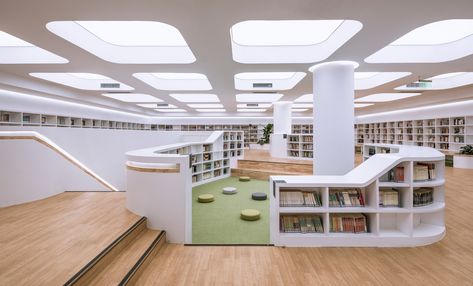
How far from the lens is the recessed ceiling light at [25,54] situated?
5410 millimetres

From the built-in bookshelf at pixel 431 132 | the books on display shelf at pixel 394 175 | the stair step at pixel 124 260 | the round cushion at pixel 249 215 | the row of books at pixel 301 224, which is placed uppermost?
the built-in bookshelf at pixel 431 132

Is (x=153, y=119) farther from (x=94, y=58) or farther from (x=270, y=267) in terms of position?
(x=270, y=267)

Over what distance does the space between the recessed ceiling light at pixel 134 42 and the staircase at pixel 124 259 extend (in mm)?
3466

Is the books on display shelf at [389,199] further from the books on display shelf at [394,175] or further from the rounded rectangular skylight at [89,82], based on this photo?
the rounded rectangular skylight at [89,82]

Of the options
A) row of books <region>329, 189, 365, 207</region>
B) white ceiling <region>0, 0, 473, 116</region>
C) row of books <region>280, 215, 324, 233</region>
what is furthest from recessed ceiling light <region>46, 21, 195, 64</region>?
row of books <region>329, 189, 365, 207</region>

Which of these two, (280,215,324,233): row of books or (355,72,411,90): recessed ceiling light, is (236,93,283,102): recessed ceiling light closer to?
(355,72,411,90): recessed ceiling light

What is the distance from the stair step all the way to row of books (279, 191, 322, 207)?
2027 mm

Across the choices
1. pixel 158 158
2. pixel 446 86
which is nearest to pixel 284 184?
pixel 158 158

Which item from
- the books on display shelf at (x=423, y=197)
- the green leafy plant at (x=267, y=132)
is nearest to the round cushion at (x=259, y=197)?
the books on display shelf at (x=423, y=197)

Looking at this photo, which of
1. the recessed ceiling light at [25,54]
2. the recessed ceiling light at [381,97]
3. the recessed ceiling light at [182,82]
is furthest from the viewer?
the recessed ceiling light at [381,97]

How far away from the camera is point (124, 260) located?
2992mm

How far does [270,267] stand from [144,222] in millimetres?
2150

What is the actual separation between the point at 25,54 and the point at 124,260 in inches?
212

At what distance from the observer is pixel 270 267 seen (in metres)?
3.09
